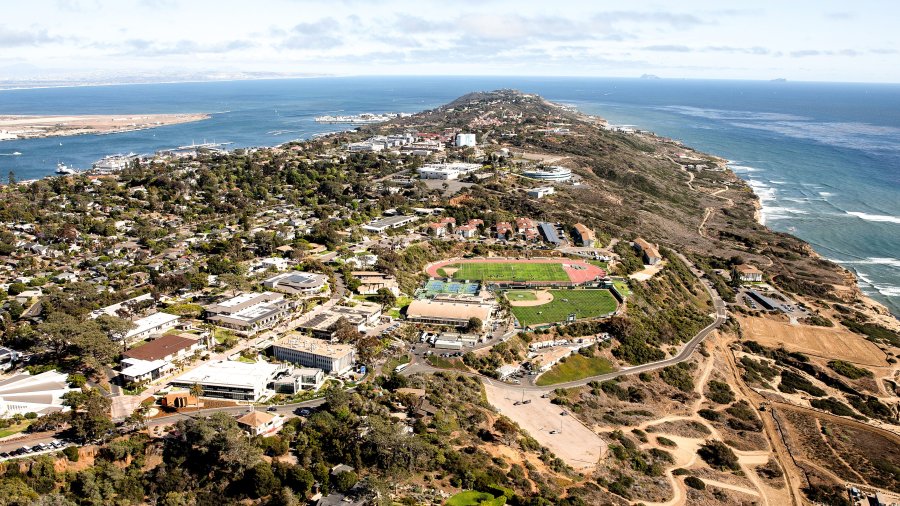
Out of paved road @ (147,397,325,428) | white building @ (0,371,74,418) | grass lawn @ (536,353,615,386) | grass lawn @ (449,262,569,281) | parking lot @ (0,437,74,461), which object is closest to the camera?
parking lot @ (0,437,74,461)

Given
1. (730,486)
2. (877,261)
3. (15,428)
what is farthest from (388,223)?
(877,261)

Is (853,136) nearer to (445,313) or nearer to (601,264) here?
(601,264)

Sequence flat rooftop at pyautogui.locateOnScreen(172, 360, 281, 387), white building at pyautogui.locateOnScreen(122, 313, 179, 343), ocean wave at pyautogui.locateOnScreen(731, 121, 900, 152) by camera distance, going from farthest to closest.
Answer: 1. ocean wave at pyautogui.locateOnScreen(731, 121, 900, 152)
2. white building at pyautogui.locateOnScreen(122, 313, 179, 343)
3. flat rooftop at pyautogui.locateOnScreen(172, 360, 281, 387)

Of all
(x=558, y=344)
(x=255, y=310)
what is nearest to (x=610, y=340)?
(x=558, y=344)

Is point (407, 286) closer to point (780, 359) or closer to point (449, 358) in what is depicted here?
point (449, 358)

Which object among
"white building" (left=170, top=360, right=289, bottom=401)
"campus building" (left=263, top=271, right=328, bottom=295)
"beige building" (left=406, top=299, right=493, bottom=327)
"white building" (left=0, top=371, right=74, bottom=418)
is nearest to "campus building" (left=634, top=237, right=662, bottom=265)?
"beige building" (left=406, top=299, right=493, bottom=327)

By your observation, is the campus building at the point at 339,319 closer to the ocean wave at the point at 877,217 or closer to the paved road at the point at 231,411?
the paved road at the point at 231,411

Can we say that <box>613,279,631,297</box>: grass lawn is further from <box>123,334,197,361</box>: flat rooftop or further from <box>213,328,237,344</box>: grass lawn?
<box>123,334,197,361</box>: flat rooftop
